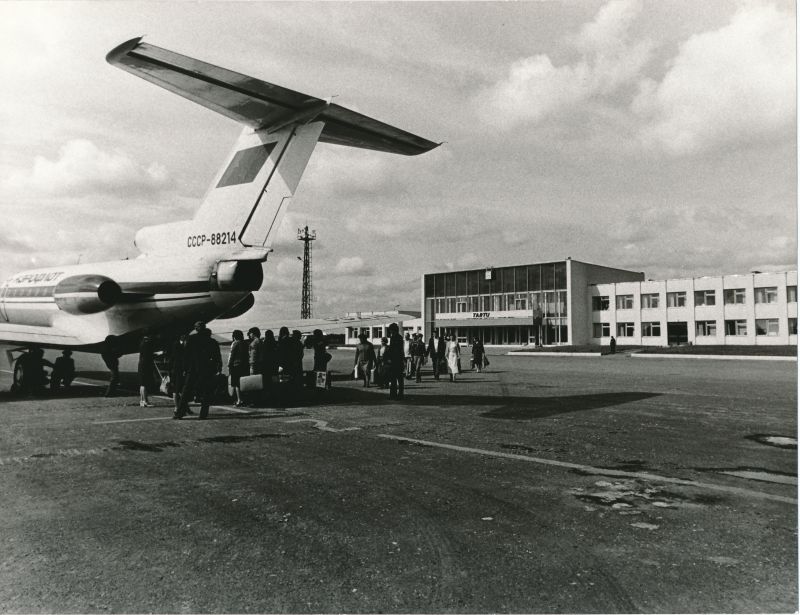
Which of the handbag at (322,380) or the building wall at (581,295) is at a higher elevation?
the building wall at (581,295)

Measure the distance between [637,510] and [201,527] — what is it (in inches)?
153

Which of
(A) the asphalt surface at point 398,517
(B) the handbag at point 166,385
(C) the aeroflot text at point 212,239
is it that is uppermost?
(C) the aeroflot text at point 212,239

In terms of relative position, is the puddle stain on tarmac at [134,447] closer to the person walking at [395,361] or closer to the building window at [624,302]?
the person walking at [395,361]

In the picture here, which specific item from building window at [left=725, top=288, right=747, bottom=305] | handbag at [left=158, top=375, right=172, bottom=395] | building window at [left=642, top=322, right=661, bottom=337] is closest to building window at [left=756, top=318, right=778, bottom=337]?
building window at [left=725, top=288, right=747, bottom=305]

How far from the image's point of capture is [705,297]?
62.3 m

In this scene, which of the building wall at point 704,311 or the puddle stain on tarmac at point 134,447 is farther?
the building wall at point 704,311

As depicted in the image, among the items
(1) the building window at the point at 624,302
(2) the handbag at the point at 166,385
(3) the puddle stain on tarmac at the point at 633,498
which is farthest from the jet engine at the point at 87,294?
(1) the building window at the point at 624,302

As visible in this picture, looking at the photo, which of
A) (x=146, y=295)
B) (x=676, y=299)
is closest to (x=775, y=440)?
(x=146, y=295)

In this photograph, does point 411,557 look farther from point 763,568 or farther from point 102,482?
point 102,482

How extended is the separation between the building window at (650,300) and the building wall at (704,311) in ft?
0.37

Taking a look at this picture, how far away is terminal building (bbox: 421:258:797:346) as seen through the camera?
58094 millimetres

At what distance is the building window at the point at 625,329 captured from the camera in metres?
67.8

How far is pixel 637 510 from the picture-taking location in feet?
17.9

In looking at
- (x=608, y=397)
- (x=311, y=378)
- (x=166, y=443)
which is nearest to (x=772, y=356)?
(x=608, y=397)
